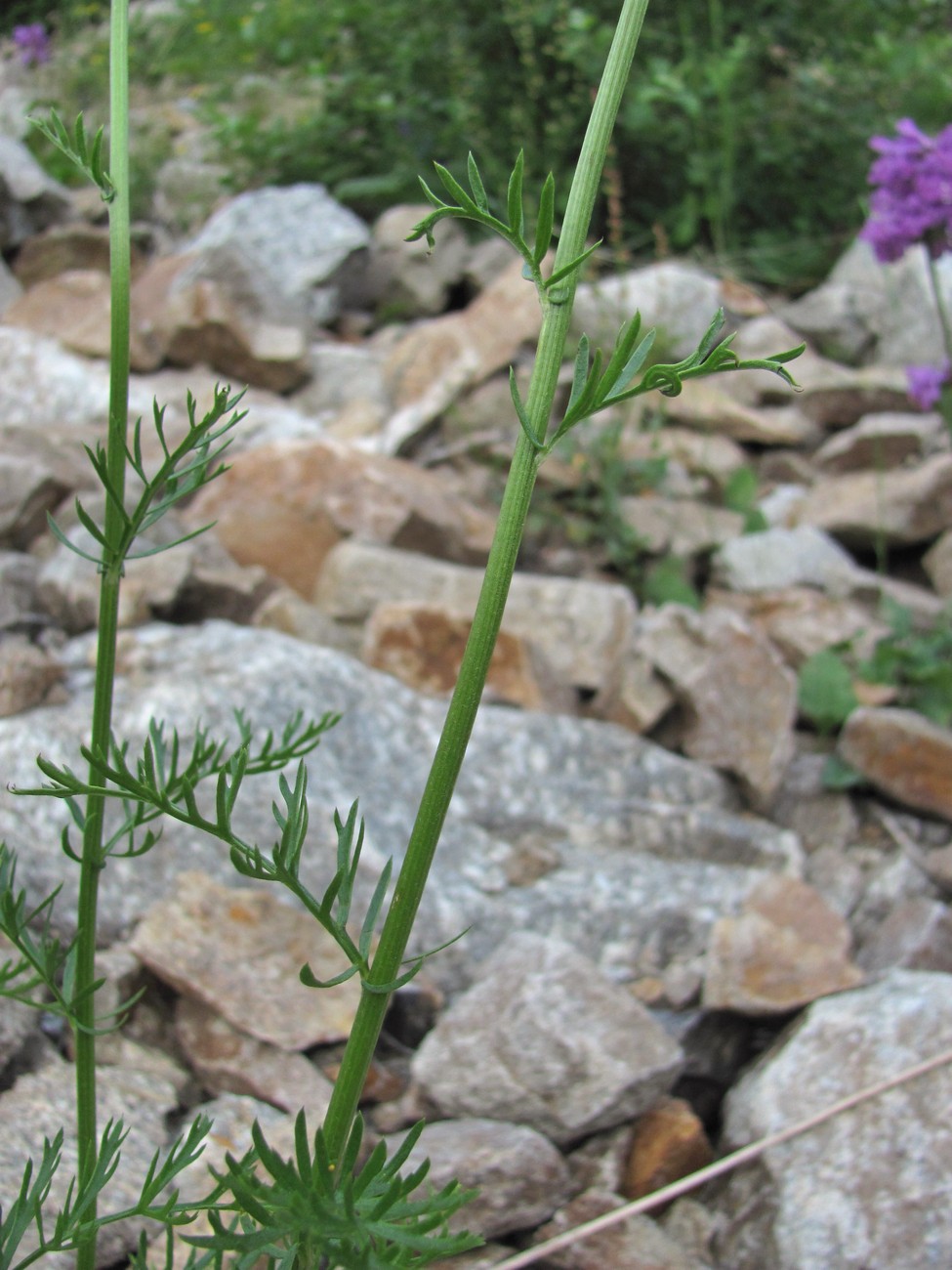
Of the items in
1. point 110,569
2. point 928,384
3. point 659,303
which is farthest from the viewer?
point 659,303

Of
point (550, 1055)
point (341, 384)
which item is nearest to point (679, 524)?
point (341, 384)

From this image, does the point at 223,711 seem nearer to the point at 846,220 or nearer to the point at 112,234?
the point at 112,234

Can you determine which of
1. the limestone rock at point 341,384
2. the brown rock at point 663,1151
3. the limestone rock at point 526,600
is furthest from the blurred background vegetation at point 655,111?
the brown rock at point 663,1151

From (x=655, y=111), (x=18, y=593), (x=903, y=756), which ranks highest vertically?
(x=655, y=111)

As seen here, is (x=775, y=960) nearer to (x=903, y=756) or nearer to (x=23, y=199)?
(x=903, y=756)

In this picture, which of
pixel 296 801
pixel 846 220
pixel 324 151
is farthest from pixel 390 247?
pixel 296 801

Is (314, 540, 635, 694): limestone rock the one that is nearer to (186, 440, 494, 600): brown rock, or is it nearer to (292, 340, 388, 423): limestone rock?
(186, 440, 494, 600): brown rock
